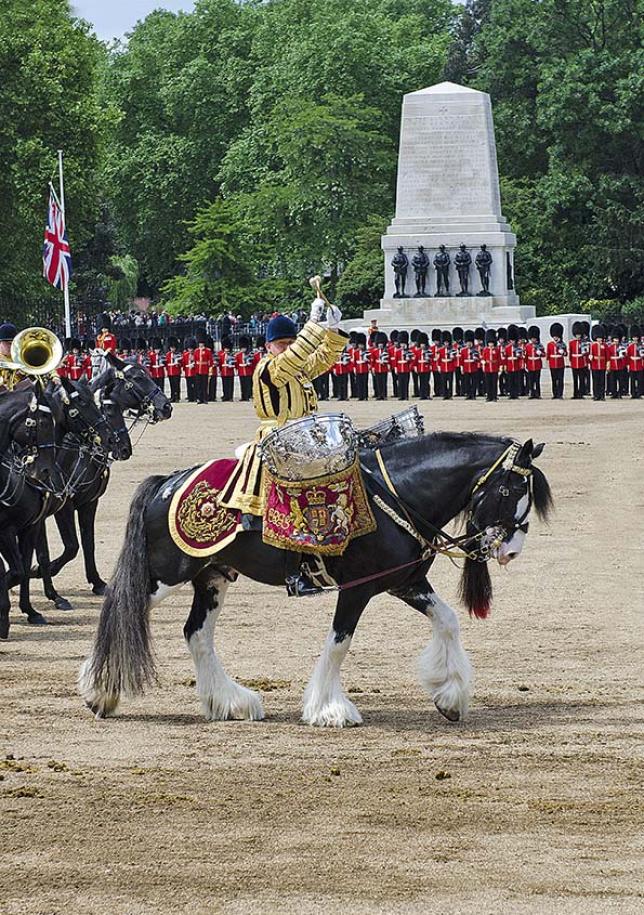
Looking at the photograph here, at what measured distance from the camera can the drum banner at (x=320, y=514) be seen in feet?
28.2

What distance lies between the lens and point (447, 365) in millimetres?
35531

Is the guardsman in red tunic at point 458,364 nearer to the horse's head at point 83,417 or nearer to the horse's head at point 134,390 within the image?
the horse's head at point 134,390

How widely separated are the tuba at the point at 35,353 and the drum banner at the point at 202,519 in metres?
3.77

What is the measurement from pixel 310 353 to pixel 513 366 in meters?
26.9

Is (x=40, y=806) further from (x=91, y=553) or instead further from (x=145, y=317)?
(x=145, y=317)

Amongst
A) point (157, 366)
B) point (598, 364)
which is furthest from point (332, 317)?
point (157, 366)

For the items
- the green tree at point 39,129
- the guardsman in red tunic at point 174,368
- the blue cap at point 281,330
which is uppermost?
the green tree at point 39,129

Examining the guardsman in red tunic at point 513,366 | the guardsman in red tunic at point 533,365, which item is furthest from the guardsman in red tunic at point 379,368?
the guardsman in red tunic at point 533,365

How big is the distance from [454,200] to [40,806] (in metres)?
38.7

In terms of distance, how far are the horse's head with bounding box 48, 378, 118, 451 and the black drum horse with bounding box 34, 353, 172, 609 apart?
0.08 metres

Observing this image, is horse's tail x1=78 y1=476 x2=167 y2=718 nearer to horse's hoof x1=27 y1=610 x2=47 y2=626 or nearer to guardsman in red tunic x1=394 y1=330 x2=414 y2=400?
horse's hoof x1=27 y1=610 x2=47 y2=626

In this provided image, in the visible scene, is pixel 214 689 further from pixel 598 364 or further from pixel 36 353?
pixel 598 364

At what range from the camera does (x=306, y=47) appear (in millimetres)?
59969

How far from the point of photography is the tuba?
12.4 m
